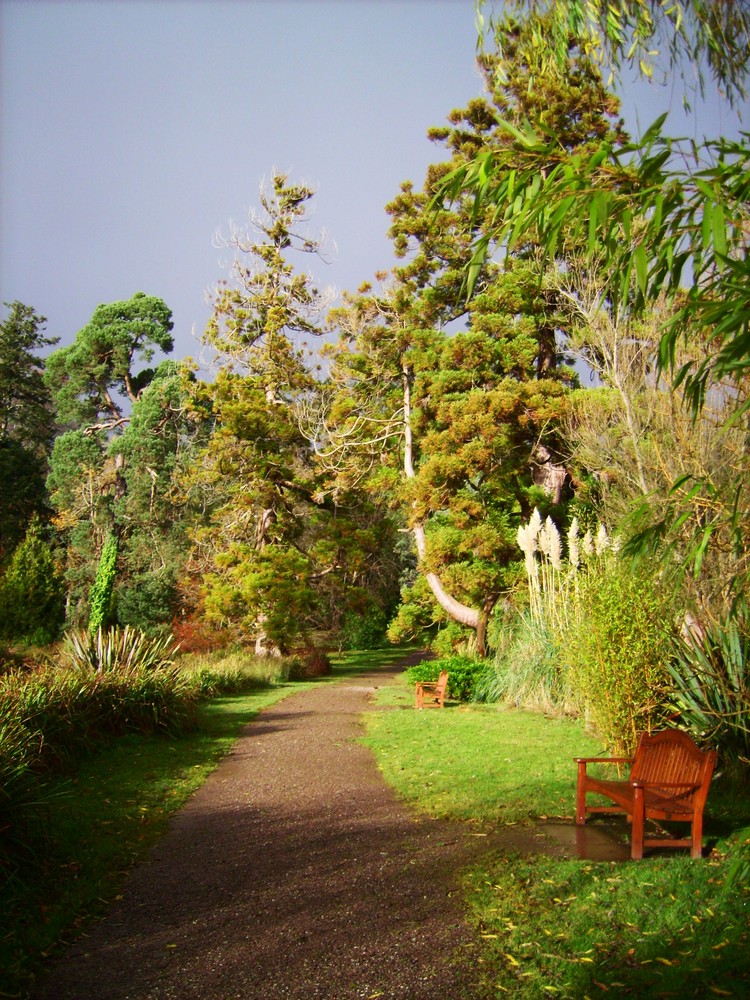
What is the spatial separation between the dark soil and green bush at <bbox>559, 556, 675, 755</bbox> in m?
2.35

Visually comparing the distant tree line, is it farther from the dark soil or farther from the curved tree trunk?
the dark soil

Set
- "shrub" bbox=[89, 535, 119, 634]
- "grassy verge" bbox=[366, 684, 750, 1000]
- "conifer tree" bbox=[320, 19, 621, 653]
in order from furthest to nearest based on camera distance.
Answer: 1. "shrub" bbox=[89, 535, 119, 634]
2. "conifer tree" bbox=[320, 19, 621, 653]
3. "grassy verge" bbox=[366, 684, 750, 1000]

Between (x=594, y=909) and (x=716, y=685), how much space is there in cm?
334

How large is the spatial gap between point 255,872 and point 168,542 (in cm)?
2346

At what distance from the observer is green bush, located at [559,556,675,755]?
766cm

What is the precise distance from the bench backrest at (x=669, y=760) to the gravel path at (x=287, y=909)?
1.28m

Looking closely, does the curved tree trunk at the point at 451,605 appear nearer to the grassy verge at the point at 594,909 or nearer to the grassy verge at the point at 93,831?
the grassy verge at the point at 93,831

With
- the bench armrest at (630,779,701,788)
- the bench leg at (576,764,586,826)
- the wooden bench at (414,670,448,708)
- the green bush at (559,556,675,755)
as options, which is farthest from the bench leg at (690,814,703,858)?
the wooden bench at (414,670,448,708)

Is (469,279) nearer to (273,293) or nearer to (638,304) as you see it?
(638,304)

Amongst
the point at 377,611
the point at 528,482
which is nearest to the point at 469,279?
the point at 528,482

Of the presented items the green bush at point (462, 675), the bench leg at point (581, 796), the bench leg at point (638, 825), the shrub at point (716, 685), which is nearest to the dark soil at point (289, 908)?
the bench leg at point (581, 796)

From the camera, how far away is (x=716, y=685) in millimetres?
7012

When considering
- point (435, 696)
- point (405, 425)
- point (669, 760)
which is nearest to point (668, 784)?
point (669, 760)

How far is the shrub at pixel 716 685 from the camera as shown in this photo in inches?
267
